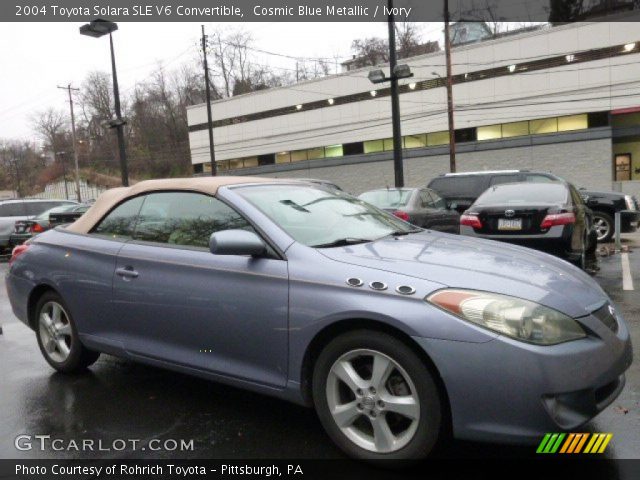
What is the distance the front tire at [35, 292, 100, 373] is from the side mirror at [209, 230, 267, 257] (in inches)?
70.3

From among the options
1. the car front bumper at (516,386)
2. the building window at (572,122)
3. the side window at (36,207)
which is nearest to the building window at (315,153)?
the building window at (572,122)

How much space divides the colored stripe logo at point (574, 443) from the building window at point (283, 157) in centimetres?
3855

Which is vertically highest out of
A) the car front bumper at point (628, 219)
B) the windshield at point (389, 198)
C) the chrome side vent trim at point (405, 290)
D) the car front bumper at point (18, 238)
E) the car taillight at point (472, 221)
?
the windshield at point (389, 198)

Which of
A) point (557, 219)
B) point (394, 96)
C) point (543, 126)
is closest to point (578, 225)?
point (557, 219)

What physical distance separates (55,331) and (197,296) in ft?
5.69

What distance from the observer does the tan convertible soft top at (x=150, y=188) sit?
11.9ft

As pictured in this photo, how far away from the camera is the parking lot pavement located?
292 cm

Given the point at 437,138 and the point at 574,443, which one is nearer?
the point at 574,443

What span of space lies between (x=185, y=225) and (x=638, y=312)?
464 cm

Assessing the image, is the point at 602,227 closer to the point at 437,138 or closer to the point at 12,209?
the point at 12,209

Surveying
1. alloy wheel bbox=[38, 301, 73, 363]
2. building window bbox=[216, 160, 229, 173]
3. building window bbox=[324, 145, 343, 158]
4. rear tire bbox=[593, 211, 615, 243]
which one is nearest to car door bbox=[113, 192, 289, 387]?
alloy wheel bbox=[38, 301, 73, 363]

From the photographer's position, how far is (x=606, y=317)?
2.81 m

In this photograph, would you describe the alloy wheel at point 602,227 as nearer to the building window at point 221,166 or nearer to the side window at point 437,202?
the side window at point 437,202

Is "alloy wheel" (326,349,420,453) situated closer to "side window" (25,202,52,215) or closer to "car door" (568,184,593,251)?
"car door" (568,184,593,251)
